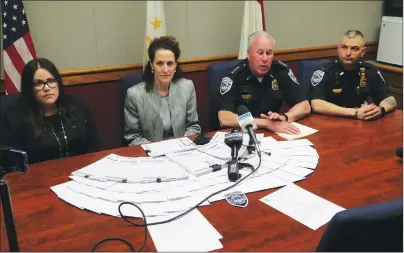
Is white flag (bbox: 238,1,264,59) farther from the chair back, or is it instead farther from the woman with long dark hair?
the woman with long dark hair

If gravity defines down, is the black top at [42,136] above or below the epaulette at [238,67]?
Result: below

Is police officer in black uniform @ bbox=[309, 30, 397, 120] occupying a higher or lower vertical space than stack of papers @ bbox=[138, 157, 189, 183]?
higher

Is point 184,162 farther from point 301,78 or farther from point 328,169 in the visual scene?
point 301,78

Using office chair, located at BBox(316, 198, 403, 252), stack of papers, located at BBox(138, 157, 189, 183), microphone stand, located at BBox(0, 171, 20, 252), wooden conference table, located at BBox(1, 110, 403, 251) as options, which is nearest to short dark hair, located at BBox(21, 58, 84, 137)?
wooden conference table, located at BBox(1, 110, 403, 251)

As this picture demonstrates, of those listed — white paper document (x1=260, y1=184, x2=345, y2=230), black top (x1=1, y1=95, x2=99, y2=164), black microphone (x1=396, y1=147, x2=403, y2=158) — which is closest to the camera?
white paper document (x1=260, y1=184, x2=345, y2=230)

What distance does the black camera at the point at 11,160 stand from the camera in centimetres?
86

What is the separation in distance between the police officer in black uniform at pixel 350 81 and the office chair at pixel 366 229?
68.0 inches

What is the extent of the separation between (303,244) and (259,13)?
8.39 feet

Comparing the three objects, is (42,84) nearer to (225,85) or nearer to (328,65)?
(225,85)

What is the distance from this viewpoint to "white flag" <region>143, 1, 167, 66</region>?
9.91 feet

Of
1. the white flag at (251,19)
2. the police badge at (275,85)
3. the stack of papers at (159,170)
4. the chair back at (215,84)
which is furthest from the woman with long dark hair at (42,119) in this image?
the white flag at (251,19)

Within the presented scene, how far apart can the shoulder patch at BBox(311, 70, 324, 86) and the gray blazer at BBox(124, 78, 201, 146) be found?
0.84 meters

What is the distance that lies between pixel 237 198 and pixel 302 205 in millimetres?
223

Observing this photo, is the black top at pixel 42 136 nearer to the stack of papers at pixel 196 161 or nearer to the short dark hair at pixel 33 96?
the short dark hair at pixel 33 96
